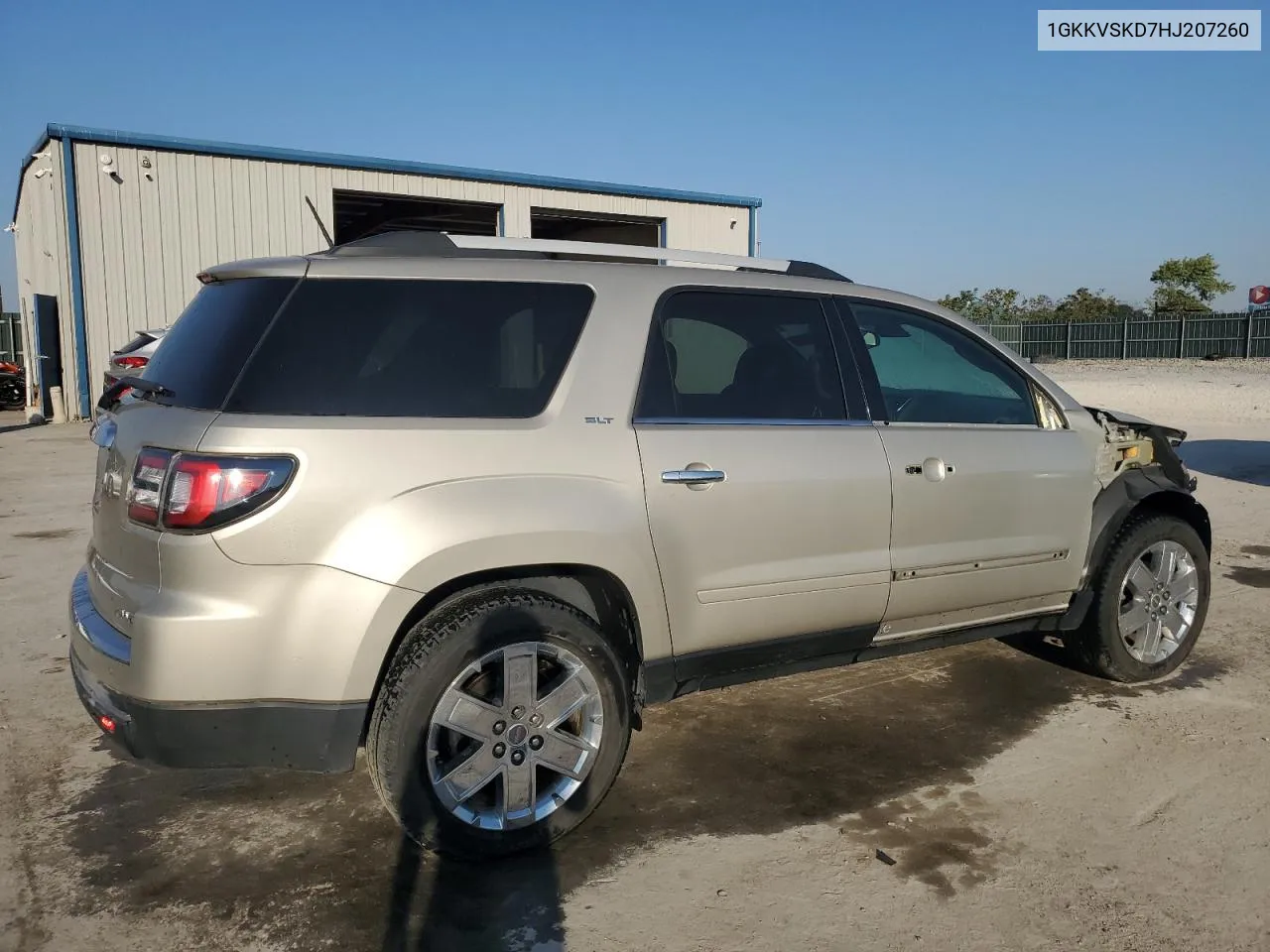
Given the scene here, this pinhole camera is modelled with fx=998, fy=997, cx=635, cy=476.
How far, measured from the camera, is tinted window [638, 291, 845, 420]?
3.39 metres

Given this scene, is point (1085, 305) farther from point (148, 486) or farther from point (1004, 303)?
point (148, 486)

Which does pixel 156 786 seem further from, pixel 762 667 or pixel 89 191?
pixel 89 191

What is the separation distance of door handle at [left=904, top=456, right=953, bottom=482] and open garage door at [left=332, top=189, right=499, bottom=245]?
55.7 feet

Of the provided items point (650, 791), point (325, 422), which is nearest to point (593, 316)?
point (325, 422)

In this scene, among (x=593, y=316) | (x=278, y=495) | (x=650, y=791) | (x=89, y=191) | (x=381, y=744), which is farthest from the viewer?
(x=89, y=191)

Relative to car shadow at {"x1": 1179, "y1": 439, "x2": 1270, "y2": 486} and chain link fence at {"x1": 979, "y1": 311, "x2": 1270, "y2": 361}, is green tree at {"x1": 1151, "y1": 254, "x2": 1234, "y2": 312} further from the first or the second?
car shadow at {"x1": 1179, "y1": 439, "x2": 1270, "y2": 486}

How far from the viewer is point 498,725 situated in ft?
9.87

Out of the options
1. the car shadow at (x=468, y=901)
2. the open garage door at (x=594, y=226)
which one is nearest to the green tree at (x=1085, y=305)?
the open garage door at (x=594, y=226)

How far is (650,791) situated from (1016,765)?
1.41m

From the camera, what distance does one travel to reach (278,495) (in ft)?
8.77

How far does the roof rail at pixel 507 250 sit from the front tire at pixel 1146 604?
6.73 ft

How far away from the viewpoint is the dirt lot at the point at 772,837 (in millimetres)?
2742

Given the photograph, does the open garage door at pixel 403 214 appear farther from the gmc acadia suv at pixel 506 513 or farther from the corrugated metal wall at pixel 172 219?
the gmc acadia suv at pixel 506 513

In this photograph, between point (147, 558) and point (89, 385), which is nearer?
point (147, 558)
